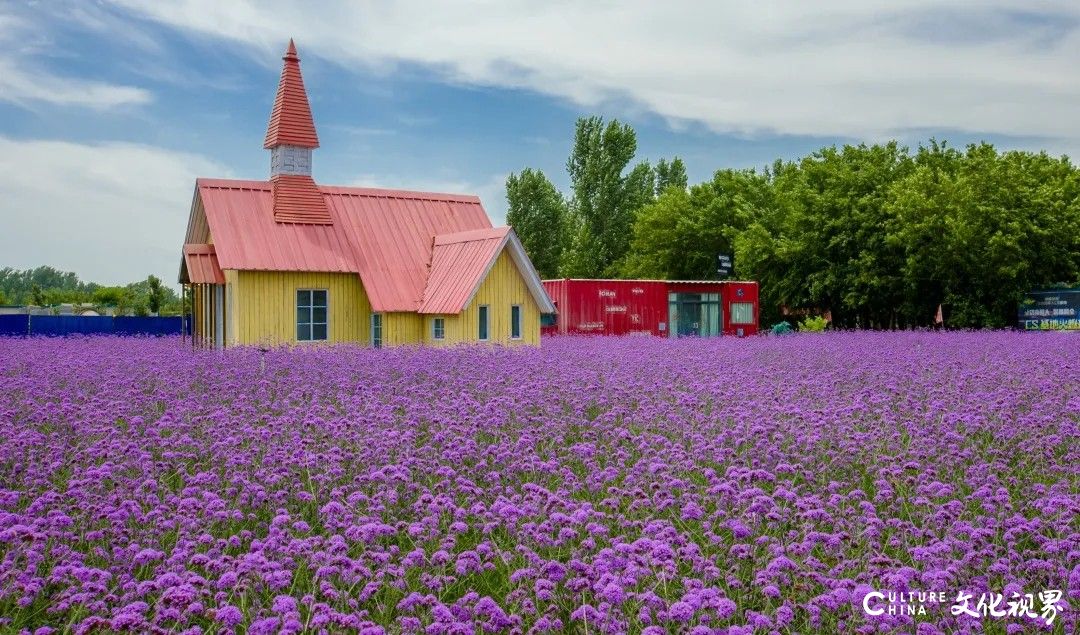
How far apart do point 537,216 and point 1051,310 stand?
32921 mm

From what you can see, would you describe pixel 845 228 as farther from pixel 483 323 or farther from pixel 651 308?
pixel 483 323

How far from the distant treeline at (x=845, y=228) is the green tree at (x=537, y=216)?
90 mm

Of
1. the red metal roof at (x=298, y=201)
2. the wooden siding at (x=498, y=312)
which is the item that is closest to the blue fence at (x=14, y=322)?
the red metal roof at (x=298, y=201)

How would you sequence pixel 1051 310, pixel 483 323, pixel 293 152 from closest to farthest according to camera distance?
1. pixel 483 323
2. pixel 293 152
3. pixel 1051 310

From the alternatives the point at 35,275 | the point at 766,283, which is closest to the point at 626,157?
the point at 766,283

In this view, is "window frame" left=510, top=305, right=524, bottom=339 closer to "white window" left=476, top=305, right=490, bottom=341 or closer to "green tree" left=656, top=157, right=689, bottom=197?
"white window" left=476, top=305, right=490, bottom=341

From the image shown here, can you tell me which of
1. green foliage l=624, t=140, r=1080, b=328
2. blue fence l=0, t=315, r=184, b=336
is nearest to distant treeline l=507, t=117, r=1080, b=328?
green foliage l=624, t=140, r=1080, b=328

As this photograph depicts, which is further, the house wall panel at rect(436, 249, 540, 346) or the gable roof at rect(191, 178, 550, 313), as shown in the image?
the gable roof at rect(191, 178, 550, 313)

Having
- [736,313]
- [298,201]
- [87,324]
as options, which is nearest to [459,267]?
[298,201]

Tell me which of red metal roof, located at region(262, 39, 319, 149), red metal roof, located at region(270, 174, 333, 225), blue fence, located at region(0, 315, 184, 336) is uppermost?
red metal roof, located at region(262, 39, 319, 149)

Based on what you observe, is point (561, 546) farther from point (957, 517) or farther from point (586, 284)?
point (586, 284)

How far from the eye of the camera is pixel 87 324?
4691 centimetres

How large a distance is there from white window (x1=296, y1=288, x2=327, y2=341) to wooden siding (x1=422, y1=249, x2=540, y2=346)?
2.67 metres

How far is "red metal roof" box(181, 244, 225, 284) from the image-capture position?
2673 cm
